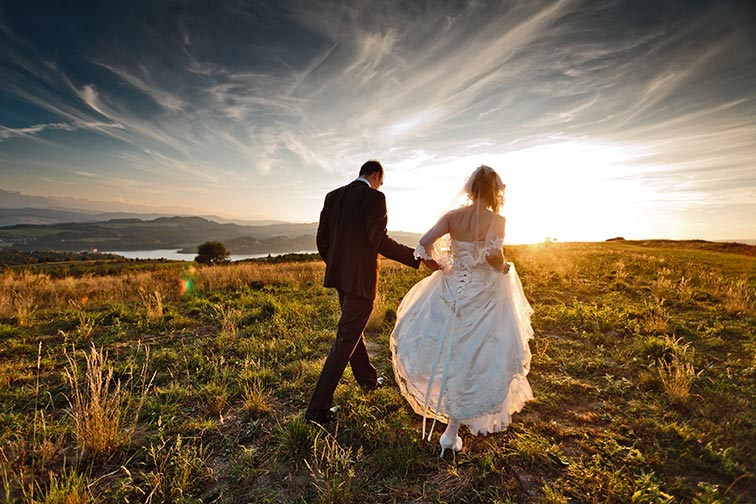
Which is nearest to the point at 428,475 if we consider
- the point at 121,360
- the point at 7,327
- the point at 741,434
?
the point at 741,434

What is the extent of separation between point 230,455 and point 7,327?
8.06 metres

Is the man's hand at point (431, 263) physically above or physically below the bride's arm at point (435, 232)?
below

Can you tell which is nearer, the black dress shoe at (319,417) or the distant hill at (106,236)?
the black dress shoe at (319,417)

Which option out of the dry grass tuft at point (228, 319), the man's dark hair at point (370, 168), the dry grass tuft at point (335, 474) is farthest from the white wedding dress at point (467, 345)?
the dry grass tuft at point (228, 319)

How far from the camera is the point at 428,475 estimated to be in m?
3.26

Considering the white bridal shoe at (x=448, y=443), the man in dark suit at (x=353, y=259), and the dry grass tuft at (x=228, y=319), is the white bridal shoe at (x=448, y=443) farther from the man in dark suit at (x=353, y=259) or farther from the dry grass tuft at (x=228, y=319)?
the dry grass tuft at (x=228, y=319)

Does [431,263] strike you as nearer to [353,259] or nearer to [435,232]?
[435,232]

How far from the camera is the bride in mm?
3410

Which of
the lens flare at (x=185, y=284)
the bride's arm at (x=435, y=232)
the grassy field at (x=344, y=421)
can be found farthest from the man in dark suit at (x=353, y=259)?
the lens flare at (x=185, y=284)

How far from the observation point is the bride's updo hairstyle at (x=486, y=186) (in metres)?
3.64

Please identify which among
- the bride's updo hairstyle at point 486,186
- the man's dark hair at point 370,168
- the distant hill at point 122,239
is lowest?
the distant hill at point 122,239

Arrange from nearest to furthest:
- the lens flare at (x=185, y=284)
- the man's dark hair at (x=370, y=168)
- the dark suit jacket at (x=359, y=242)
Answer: the dark suit jacket at (x=359, y=242) < the man's dark hair at (x=370, y=168) < the lens flare at (x=185, y=284)

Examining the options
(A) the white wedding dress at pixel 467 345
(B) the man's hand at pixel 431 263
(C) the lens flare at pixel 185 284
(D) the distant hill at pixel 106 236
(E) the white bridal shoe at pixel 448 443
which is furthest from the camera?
(D) the distant hill at pixel 106 236

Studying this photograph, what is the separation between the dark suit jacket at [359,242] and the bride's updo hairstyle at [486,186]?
1.10 meters
